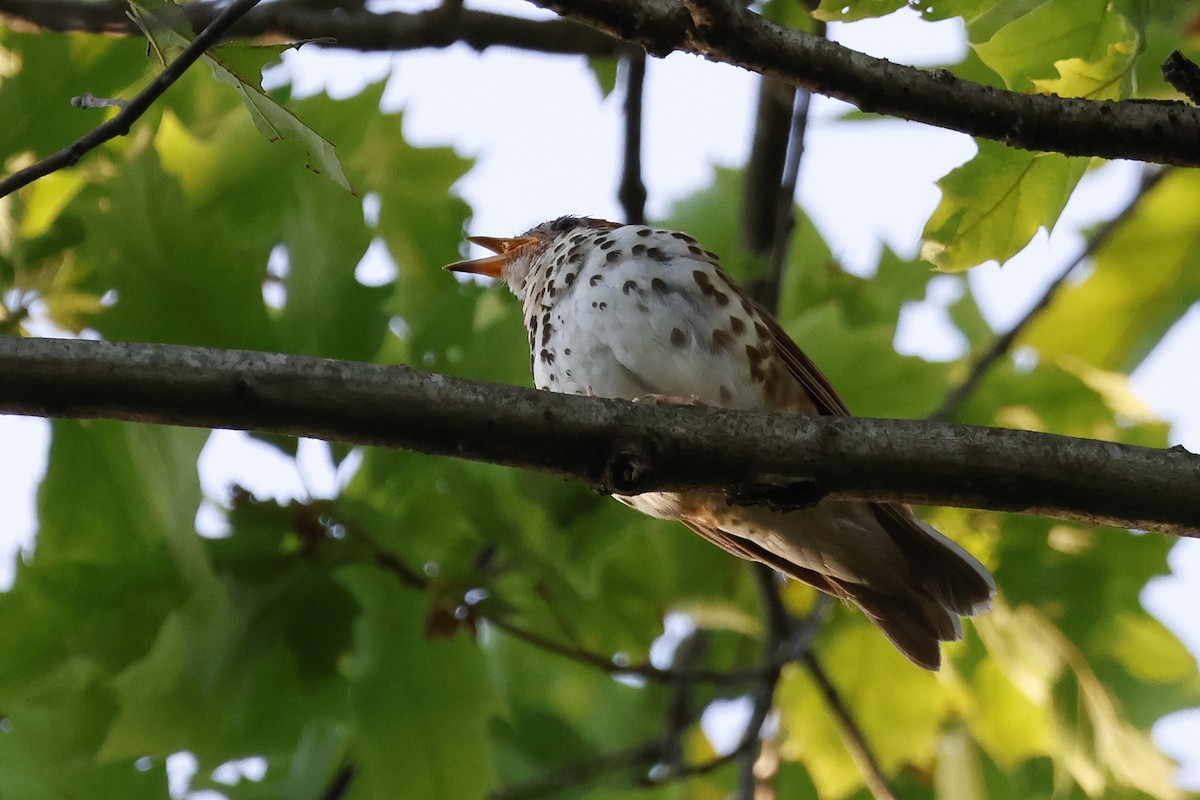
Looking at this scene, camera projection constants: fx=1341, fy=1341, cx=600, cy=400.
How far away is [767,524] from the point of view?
340 centimetres

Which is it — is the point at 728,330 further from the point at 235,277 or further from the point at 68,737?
the point at 68,737

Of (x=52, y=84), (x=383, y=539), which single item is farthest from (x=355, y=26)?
(x=383, y=539)

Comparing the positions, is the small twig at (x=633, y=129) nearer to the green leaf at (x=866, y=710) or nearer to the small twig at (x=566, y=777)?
the green leaf at (x=866, y=710)

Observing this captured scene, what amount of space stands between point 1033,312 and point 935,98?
100 inches

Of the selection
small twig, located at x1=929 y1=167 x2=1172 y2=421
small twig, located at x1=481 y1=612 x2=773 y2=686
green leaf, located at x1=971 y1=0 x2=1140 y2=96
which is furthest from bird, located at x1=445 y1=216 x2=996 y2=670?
green leaf, located at x1=971 y1=0 x2=1140 y2=96

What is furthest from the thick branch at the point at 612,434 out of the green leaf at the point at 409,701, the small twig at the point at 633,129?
the small twig at the point at 633,129

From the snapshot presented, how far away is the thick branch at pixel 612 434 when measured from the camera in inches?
79.9

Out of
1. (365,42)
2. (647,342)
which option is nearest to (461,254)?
(365,42)

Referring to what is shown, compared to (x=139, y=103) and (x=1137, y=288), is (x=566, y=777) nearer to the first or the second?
(x=1137, y=288)

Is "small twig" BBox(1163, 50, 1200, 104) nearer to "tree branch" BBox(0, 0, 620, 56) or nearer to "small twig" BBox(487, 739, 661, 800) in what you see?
"tree branch" BBox(0, 0, 620, 56)

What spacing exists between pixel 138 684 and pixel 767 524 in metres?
1.57

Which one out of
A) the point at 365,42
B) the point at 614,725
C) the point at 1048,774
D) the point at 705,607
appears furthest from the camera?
the point at 614,725

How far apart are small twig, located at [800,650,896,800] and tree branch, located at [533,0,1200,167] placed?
2.22m

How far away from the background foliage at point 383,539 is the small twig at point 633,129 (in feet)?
1.41
